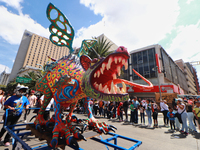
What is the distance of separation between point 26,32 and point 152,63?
73788 millimetres

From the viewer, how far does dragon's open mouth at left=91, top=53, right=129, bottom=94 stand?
1.62 metres

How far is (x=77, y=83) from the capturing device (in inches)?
83.2

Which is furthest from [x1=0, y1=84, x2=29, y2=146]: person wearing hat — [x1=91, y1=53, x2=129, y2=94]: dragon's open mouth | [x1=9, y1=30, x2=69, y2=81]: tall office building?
[x1=9, y1=30, x2=69, y2=81]: tall office building

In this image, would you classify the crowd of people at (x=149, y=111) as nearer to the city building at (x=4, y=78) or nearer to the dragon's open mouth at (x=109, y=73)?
the dragon's open mouth at (x=109, y=73)

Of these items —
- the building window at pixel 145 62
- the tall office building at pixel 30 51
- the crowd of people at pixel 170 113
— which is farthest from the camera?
the tall office building at pixel 30 51

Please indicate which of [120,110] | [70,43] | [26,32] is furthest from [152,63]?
[26,32]

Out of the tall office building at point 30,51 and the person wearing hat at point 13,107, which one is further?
the tall office building at point 30,51

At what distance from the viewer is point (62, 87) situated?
83.7 inches

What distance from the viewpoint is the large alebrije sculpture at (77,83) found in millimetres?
1641

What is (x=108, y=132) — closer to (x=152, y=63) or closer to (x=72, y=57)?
(x=72, y=57)

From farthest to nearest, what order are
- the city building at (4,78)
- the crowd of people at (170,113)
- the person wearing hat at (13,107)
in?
the city building at (4,78)
the crowd of people at (170,113)
the person wearing hat at (13,107)

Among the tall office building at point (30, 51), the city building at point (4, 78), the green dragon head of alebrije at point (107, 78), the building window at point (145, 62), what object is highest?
the tall office building at point (30, 51)

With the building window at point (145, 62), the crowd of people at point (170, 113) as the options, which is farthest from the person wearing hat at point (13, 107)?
the building window at point (145, 62)

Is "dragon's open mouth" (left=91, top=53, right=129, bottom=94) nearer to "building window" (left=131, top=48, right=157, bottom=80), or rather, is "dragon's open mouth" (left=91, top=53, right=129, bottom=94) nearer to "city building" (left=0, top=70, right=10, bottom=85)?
"building window" (left=131, top=48, right=157, bottom=80)
